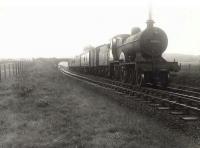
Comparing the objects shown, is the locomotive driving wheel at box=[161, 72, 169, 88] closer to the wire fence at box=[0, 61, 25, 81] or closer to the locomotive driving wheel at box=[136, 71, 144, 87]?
the locomotive driving wheel at box=[136, 71, 144, 87]

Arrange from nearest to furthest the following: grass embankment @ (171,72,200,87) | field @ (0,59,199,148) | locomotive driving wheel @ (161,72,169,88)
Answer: field @ (0,59,199,148), locomotive driving wheel @ (161,72,169,88), grass embankment @ (171,72,200,87)

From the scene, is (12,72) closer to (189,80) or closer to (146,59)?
(189,80)

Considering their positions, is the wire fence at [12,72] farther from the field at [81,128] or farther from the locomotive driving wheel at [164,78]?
the field at [81,128]

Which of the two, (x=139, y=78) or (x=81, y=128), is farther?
(x=139, y=78)

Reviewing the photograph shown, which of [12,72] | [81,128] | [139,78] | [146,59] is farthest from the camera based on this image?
[12,72]

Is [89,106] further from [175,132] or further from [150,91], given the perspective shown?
[175,132]

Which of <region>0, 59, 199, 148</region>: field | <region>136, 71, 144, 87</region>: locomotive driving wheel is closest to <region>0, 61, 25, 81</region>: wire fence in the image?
<region>136, 71, 144, 87</region>: locomotive driving wheel

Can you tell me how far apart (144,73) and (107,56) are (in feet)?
25.5

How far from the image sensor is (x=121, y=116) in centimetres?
1042

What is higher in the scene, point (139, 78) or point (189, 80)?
point (139, 78)

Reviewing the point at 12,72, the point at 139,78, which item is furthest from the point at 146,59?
the point at 12,72

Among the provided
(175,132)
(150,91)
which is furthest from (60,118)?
(150,91)

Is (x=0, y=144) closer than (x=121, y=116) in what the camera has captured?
Yes

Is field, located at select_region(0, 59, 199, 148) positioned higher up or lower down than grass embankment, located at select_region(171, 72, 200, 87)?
lower down
